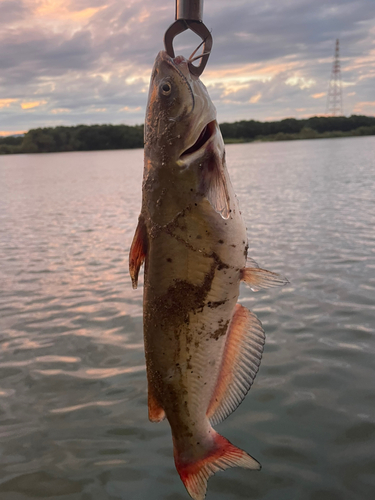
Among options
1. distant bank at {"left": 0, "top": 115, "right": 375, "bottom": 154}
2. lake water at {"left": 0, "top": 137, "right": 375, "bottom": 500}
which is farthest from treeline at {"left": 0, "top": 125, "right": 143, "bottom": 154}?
lake water at {"left": 0, "top": 137, "right": 375, "bottom": 500}

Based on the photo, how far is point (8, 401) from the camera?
6.08 metres

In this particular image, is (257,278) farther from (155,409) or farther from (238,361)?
(155,409)

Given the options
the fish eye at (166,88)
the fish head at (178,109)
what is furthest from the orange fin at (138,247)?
the fish eye at (166,88)

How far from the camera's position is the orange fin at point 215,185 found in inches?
102

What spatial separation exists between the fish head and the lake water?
10.8 feet

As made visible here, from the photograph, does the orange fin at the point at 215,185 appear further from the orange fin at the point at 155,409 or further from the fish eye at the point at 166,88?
the orange fin at the point at 155,409

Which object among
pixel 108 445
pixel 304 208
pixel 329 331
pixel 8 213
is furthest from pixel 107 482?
pixel 8 213

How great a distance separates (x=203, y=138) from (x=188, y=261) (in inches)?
28.4

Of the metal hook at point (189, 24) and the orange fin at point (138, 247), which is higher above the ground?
the metal hook at point (189, 24)

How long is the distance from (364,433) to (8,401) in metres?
4.36

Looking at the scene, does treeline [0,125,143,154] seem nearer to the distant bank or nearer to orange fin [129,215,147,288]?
the distant bank

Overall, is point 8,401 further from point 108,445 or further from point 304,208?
point 304,208

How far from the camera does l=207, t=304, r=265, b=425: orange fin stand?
293 centimetres

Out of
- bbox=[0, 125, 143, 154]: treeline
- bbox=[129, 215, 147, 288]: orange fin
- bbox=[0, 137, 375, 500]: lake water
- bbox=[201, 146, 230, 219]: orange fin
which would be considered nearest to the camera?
bbox=[201, 146, 230, 219]: orange fin
